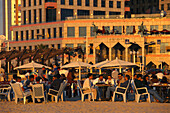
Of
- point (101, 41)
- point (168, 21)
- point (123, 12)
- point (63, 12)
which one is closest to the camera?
point (101, 41)

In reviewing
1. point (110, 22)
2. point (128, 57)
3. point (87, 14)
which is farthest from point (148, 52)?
point (87, 14)

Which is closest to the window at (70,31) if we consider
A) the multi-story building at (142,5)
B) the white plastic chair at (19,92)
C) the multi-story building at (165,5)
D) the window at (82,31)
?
the window at (82,31)

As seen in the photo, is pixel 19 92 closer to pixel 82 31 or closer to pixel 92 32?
pixel 92 32

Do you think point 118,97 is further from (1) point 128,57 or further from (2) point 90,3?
(2) point 90,3

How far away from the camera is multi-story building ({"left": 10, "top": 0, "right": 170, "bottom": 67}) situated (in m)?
93.0

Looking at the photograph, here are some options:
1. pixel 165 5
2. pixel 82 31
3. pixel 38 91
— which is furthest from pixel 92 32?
pixel 38 91

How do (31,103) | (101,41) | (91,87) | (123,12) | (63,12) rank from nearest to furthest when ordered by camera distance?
(31,103)
(91,87)
(101,41)
(63,12)
(123,12)

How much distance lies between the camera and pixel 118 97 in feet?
82.2

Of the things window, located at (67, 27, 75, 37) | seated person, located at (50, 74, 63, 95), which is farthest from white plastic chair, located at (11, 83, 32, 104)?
window, located at (67, 27, 75, 37)

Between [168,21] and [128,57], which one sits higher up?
[168,21]

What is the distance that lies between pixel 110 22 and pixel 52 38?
495 inches

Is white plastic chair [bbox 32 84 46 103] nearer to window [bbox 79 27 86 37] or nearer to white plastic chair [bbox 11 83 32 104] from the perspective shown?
white plastic chair [bbox 11 83 32 104]

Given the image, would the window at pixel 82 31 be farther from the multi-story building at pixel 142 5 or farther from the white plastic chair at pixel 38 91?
the white plastic chair at pixel 38 91

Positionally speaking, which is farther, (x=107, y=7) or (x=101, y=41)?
(x=107, y=7)
